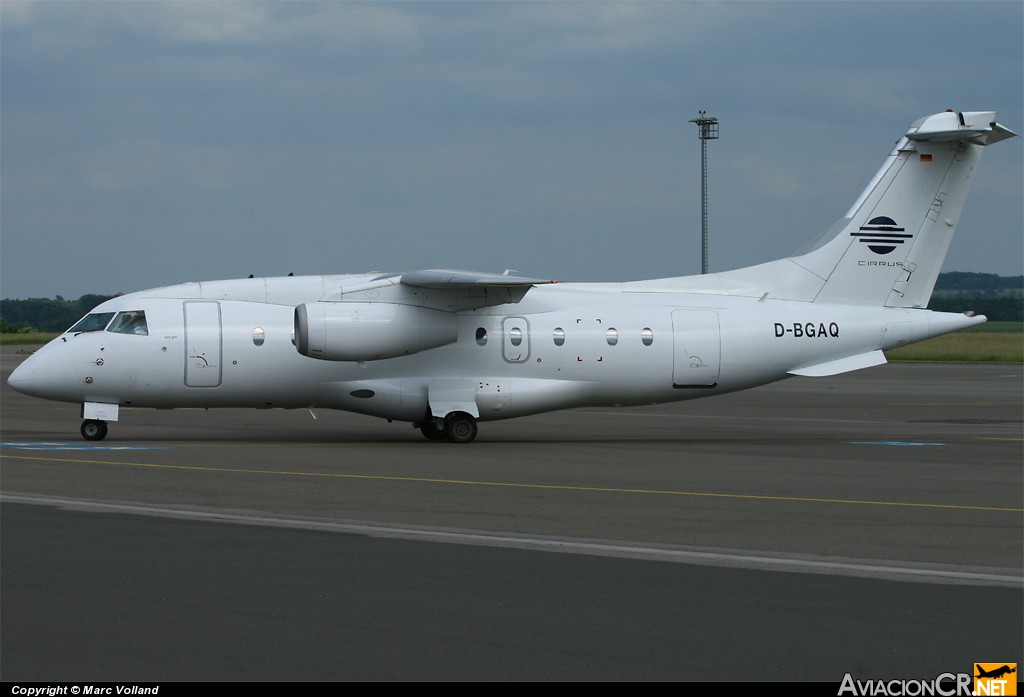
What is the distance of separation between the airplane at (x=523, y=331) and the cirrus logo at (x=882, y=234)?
3 centimetres

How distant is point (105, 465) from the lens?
64.9 ft

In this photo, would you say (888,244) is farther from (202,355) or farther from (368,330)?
(202,355)

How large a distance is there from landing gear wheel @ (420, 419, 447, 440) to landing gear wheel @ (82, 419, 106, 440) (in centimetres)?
675

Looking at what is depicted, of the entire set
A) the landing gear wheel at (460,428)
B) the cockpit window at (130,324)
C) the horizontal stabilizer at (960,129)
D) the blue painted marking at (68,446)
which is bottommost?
the blue painted marking at (68,446)

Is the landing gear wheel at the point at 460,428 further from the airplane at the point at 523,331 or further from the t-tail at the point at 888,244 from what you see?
the t-tail at the point at 888,244

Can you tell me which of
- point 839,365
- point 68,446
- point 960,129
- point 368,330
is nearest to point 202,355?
point 68,446

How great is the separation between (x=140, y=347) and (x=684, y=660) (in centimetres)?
1908

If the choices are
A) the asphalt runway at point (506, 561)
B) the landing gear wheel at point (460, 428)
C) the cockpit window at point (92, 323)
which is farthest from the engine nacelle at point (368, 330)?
the cockpit window at point (92, 323)

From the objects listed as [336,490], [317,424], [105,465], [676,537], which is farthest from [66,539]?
[317,424]

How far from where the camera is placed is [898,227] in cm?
2788

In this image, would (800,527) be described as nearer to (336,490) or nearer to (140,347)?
(336,490)

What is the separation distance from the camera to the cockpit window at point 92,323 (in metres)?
25.1

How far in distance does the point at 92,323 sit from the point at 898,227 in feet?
59.8

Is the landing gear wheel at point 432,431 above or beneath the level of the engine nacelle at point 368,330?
beneath
